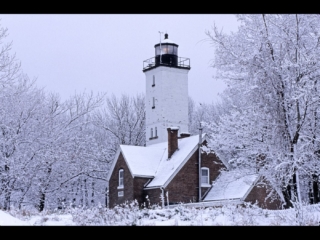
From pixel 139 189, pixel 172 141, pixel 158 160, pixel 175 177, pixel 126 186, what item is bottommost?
pixel 139 189

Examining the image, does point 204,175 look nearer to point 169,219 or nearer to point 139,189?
point 139,189

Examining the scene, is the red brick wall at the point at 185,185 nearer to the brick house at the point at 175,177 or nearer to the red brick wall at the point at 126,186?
the brick house at the point at 175,177

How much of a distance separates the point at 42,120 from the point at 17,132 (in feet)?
7.05

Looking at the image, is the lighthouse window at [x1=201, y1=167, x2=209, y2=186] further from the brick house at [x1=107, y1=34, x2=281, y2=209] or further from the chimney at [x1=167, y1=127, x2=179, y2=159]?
the chimney at [x1=167, y1=127, x2=179, y2=159]

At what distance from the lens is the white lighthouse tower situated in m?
41.9

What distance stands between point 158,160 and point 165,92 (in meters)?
11.9

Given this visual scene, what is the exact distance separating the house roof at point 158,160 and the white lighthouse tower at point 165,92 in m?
9.69

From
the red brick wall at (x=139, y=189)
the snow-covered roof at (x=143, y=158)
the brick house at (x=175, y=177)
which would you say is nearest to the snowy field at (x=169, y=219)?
the brick house at (x=175, y=177)

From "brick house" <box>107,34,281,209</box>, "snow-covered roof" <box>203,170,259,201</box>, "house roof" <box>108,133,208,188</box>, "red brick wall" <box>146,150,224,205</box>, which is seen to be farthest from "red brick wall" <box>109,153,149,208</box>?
"snow-covered roof" <box>203,170,259,201</box>

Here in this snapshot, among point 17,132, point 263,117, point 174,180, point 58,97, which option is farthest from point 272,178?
point 58,97

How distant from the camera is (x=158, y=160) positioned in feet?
102

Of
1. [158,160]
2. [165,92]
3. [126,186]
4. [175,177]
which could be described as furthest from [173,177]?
[165,92]
